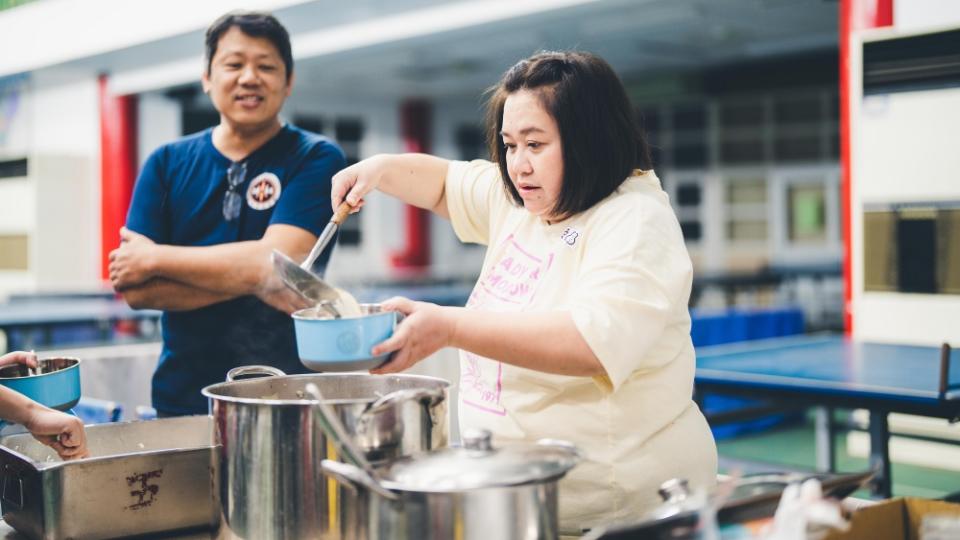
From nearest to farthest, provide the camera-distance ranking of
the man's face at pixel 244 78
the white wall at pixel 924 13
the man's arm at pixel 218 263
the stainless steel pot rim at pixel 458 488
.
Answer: the stainless steel pot rim at pixel 458 488 < the man's arm at pixel 218 263 < the man's face at pixel 244 78 < the white wall at pixel 924 13

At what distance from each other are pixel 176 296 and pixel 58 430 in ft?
2.41

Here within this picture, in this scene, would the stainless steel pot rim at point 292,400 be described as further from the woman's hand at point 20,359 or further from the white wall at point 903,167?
the white wall at point 903,167

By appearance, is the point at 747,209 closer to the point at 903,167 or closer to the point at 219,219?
the point at 903,167

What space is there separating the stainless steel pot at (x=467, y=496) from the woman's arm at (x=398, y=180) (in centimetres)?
67

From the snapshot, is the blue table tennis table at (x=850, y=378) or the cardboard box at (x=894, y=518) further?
the blue table tennis table at (x=850, y=378)

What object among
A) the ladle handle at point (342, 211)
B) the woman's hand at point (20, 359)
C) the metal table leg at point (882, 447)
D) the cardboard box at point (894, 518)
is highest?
the ladle handle at point (342, 211)

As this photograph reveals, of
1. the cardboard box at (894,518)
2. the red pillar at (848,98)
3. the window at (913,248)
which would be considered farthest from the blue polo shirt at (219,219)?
the red pillar at (848,98)

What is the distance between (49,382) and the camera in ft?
4.99

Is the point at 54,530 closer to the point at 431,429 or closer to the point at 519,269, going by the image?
the point at 431,429

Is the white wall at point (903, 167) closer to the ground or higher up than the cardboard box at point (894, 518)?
higher up

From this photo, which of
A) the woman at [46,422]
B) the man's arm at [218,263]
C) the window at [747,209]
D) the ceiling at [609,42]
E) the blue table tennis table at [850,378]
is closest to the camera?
the woman at [46,422]

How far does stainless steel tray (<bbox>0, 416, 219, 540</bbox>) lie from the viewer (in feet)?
4.50

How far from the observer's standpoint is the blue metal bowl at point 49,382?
1.49 metres

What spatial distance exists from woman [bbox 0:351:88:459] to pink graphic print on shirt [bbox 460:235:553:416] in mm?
598
